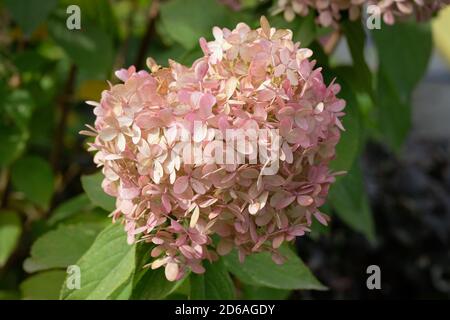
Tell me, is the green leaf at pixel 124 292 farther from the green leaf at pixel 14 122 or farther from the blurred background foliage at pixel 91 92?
the green leaf at pixel 14 122

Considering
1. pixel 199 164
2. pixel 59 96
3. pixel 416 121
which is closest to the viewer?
pixel 199 164

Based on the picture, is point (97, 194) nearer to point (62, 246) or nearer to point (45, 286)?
point (62, 246)

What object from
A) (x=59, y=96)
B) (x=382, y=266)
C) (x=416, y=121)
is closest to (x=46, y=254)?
(x=59, y=96)

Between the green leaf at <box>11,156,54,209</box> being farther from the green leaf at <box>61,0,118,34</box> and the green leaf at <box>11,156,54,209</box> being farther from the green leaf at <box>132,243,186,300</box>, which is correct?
the green leaf at <box>132,243,186,300</box>

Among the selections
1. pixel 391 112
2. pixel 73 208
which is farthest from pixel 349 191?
pixel 73 208

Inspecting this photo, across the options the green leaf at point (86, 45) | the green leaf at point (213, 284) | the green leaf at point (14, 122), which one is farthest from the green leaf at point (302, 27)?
the green leaf at point (14, 122)
